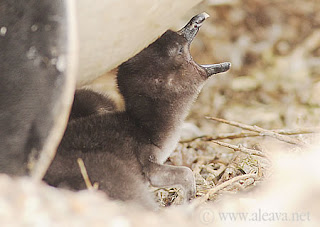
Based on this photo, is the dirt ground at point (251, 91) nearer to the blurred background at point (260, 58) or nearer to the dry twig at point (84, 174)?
the blurred background at point (260, 58)

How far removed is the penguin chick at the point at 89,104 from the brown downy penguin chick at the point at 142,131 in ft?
0.19

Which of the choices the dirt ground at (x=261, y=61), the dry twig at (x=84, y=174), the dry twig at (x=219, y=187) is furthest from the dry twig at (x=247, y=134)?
the dry twig at (x=84, y=174)

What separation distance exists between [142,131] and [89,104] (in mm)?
179

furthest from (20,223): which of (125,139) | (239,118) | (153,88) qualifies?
(239,118)

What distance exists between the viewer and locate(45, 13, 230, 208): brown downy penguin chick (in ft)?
3.73

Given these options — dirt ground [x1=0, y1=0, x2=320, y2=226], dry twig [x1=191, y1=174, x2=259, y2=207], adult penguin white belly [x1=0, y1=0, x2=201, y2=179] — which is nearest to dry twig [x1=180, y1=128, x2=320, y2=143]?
dirt ground [x1=0, y1=0, x2=320, y2=226]

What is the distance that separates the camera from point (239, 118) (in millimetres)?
2301

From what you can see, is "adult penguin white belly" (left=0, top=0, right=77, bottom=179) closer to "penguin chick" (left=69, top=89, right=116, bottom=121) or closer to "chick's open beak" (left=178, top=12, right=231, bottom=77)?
"penguin chick" (left=69, top=89, right=116, bottom=121)

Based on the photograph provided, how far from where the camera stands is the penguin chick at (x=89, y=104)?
1.37 m

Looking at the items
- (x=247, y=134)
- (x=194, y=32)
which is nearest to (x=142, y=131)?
(x=194, y=32)

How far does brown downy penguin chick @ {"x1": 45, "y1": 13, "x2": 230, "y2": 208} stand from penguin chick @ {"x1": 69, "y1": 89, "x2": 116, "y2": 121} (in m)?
0.06

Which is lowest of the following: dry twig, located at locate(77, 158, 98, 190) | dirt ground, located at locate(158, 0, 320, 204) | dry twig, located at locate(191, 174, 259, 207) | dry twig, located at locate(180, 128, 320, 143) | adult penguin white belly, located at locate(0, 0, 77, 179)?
dirt ground, located at locate(158, 0, 320, 204)

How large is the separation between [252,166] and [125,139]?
0.37m

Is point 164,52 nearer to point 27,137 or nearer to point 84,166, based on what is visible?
point 84,166
